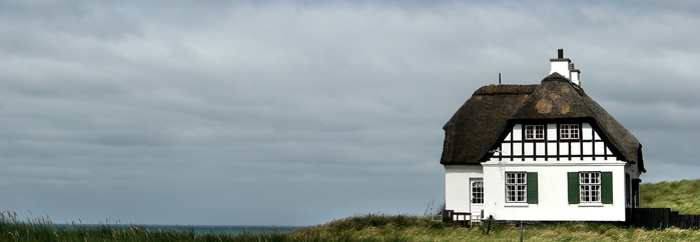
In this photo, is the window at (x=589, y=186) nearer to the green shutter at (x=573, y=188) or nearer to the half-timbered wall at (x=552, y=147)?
the green shutter at (x=573, y=188)

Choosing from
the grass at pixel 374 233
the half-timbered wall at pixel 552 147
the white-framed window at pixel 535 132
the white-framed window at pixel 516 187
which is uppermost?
the white-framed window at pixel 535 132

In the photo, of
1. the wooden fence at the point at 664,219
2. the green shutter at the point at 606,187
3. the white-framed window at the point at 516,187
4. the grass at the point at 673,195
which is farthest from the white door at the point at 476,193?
the grass at the point at 673,195

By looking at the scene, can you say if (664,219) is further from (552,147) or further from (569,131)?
(552,147)

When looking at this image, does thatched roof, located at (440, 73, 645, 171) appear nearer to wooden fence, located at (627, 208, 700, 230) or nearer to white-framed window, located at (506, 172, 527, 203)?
white-framed window, located at (506, 172, 527, 203)

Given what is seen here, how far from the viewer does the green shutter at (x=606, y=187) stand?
29.7 meters

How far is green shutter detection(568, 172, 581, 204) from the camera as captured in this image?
98.3 feet

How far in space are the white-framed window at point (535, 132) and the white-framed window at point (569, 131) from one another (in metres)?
0.79

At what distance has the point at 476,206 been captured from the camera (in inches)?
1291

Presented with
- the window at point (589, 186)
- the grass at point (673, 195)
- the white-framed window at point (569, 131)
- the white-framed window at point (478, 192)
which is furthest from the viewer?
the grass at point (673, 195)

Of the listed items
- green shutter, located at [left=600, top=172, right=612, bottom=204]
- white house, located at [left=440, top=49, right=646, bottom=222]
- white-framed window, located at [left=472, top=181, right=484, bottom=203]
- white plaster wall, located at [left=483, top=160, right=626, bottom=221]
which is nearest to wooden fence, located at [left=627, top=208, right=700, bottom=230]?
white house, located at [left=440, top=49, right=646, bottom=222]

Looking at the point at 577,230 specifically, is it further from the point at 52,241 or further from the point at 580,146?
the point at 52,241

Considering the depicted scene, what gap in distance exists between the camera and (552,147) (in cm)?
3048

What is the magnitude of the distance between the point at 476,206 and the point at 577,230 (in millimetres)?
5539

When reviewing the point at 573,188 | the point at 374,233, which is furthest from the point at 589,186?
the point at 374,233
